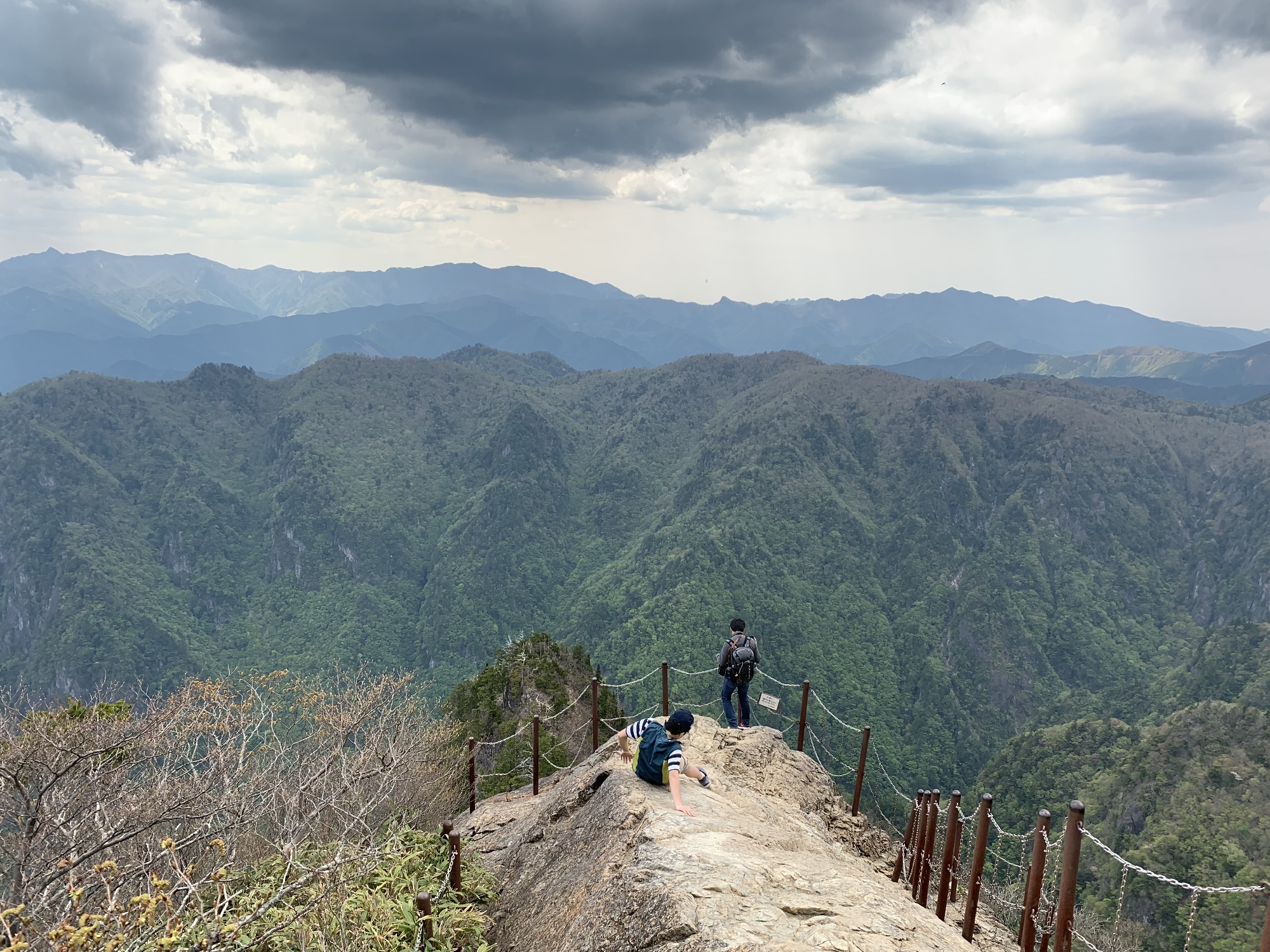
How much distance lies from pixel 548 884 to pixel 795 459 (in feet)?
589

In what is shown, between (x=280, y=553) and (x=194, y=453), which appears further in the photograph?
(x=194, y=453)

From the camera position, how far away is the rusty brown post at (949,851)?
10.7 m

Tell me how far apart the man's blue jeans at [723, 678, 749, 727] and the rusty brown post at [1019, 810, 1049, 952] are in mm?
8747

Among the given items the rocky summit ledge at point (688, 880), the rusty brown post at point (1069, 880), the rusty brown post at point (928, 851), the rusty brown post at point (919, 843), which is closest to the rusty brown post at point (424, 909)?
the rocky summit ledge at point (688, 880)

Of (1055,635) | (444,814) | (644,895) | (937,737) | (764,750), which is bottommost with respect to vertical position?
(937,737)

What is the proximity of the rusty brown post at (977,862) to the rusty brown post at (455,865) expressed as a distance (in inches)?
274

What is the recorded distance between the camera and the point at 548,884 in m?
10.1

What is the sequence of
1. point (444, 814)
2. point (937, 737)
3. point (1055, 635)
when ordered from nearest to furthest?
point (444, 814)
point (937, 737)
point (1055, 635)

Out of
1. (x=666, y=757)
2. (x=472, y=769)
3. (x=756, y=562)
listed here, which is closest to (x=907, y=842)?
(x=666, y=757)

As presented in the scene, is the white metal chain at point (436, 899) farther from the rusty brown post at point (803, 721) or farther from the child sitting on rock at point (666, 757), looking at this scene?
the rusty brown post at point (803, 721)

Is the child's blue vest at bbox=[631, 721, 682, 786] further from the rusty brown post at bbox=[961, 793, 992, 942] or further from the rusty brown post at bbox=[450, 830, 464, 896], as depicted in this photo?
the rusty brown post at bbox=[961, 793, 992, 942]

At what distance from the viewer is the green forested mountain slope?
13238 centimetres

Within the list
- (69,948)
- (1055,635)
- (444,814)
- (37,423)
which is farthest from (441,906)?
(37,423)

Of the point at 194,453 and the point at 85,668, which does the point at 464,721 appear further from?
the point at 194,453
